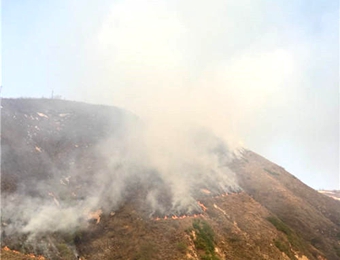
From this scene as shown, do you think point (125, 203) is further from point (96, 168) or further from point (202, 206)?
point (202, 206)

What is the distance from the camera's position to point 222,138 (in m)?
91.4

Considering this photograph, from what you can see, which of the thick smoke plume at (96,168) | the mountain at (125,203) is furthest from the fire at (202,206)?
the thick smoke plume at (96,168)

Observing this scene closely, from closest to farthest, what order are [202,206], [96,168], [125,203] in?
1. [125,203]
2. [202,206]
3. [96,168]

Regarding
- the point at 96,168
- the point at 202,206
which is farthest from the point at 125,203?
the point at 202,206

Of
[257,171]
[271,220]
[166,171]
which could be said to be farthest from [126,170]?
[257,171]

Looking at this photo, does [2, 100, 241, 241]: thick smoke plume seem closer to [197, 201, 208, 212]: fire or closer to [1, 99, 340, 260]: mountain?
[1, 99, 340, 260]: mountain

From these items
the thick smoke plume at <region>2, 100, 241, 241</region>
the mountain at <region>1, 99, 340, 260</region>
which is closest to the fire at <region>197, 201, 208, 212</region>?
the mountain at <region>1, 99, 340, 260</region>

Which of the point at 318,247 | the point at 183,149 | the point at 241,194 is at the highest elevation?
the point at 183,149

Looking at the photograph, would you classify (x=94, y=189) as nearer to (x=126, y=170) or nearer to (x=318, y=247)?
(x=126, y=170)

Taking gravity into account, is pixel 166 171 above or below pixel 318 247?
above

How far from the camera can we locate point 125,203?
53250 millimetres

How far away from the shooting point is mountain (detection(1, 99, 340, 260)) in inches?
1676

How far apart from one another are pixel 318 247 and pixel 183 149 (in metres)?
34.5

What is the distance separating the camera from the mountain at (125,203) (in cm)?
4256
